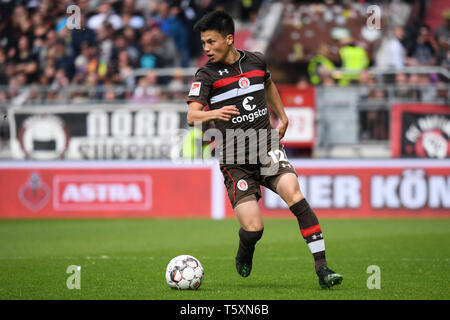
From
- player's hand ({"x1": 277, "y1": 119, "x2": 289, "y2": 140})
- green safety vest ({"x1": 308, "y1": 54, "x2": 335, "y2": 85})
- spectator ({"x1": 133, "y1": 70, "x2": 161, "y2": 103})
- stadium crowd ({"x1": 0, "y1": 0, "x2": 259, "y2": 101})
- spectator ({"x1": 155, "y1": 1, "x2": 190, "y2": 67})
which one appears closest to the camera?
player's hand ({"x1": 277, "y1": 119, "x2": 289, "y2": 140})

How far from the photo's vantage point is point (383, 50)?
1814cm

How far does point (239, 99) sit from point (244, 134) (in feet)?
1.00

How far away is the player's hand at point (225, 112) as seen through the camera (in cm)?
637

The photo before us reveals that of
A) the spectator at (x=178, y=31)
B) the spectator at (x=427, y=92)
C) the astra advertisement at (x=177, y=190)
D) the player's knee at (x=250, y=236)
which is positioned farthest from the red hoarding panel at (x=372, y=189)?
the player's knee at (x=250, y=236)

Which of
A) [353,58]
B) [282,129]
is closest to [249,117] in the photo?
[282,129]

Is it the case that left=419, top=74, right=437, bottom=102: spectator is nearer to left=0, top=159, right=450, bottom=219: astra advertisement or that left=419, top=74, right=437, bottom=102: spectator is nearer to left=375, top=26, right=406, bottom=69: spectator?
left=0, top=159, right=450, bottom=219: astra advertisement

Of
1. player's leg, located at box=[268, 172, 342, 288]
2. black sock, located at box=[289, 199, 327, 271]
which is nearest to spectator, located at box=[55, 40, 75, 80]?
player's leg, located at box=[268, 172, 342, 288]

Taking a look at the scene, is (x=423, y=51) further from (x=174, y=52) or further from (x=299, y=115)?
(x=174, y=52)

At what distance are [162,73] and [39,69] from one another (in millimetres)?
3017

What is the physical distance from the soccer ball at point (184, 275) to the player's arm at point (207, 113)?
46.8 inches

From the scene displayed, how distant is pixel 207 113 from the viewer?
21.2 feet

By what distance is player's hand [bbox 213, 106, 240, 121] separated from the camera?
637 cm

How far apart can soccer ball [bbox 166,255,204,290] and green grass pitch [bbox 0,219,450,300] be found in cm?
10
